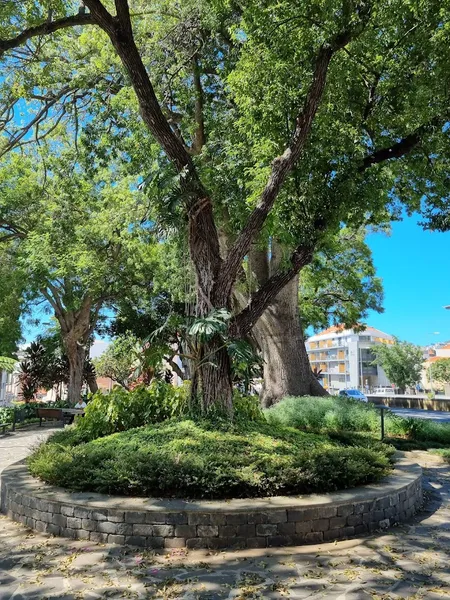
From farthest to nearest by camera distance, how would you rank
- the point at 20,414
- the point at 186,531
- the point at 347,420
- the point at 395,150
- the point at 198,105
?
the point at 20,414 < the point at 198,105 < the point at 347,420 < the point at 395,150 < the point at 186,531

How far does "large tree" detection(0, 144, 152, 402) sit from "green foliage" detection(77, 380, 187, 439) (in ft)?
21.7

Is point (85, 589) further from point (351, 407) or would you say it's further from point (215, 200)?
point (351, 407)

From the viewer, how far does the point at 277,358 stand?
13.9 meters

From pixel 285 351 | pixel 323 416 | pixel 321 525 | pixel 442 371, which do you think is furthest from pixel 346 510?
pixel 442 371

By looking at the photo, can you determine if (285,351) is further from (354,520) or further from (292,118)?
(354,520)

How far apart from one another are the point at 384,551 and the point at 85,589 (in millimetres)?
2630

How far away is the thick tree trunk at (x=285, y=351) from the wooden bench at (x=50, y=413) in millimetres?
8175

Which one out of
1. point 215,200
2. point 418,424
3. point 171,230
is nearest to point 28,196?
point 215,200

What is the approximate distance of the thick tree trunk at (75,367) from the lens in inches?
847

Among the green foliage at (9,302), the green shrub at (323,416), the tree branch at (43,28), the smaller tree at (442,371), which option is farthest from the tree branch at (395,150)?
the smaller tree at (442,371)

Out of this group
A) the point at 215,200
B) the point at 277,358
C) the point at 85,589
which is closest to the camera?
the point at 85,589

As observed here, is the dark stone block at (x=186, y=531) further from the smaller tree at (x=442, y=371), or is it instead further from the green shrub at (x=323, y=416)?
the smaller tree at (x=442, y=371)

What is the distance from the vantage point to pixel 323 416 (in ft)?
39.2

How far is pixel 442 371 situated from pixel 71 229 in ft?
170
